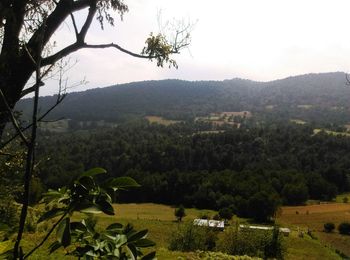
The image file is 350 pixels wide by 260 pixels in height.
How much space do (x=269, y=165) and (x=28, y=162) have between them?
380ft

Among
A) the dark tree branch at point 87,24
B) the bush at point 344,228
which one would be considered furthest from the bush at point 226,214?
the dark tree branch at point 87,24

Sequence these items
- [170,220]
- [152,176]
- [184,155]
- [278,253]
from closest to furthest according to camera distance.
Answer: [278,253] → [170,220] → [152,176] → [184,155]

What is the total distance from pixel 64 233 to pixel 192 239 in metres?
44.7

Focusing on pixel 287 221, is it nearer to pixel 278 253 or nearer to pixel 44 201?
pixel 278 253

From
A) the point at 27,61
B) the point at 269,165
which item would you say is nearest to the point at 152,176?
the point at 269,165

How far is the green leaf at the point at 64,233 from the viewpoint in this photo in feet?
5.36

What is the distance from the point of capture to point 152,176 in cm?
10412

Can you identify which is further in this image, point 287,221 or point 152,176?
point 152,176

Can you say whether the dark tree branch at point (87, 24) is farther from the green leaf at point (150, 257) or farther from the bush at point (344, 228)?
the bush at point (344, 228)

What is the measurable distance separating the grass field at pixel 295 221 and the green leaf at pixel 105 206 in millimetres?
52759

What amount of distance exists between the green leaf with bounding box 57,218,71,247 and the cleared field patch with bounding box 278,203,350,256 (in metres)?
73.1

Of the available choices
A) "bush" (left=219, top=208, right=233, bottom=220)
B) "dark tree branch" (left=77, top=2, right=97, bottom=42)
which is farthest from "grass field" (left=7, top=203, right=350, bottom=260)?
"dark tree branch" (left=77, top=2, right=97, bottom=42)

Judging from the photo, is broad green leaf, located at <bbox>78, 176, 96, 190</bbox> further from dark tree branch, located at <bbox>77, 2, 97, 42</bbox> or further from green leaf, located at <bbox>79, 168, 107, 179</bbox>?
dark tree branch, located at <bbox>77, 2, 97, 42</bbox>

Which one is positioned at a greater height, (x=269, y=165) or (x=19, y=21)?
(x=19, y=21)
